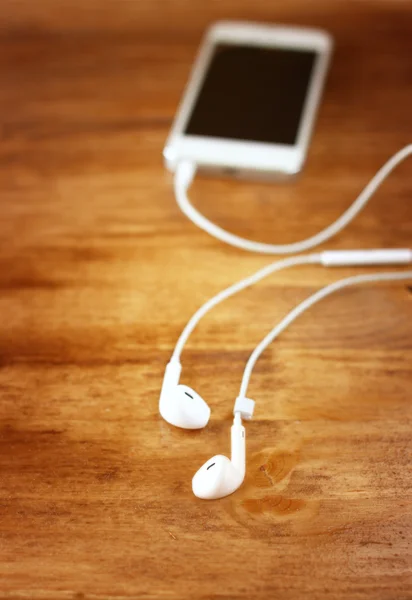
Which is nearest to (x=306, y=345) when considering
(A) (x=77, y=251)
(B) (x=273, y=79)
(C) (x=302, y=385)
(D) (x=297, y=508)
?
(C) (x=302, y=385)

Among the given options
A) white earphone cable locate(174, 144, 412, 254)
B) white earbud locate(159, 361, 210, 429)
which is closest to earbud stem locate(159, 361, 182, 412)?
white earbud locate(159, 361, 210, 429)

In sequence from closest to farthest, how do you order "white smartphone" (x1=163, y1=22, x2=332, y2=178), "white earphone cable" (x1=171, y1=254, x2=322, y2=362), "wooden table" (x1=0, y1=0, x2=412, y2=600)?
1. "wooden table" (x1=0, y1=0, x2=412, y2=600)
2. "white earphone cable" (x1=171, y1=254, x2=322, y2=362)
3. "white smartphone" (x1=163, y1=22, x2=332, y2=178)

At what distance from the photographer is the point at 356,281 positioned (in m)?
0.67

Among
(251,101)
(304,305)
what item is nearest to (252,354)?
(304,305)

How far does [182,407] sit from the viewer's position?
1.85ft

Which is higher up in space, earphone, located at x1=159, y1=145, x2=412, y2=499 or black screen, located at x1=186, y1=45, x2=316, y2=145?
black screen, located at x1=186, y1=45, x2=316, y2=145

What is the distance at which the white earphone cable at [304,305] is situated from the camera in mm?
613

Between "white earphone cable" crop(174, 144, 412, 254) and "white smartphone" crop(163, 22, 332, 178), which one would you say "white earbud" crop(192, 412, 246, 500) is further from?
"white smartphone" crop(163, 22, 332, 178)

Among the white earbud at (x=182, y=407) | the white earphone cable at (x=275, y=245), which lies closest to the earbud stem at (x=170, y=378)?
the white earbud at (x=182, y=407)

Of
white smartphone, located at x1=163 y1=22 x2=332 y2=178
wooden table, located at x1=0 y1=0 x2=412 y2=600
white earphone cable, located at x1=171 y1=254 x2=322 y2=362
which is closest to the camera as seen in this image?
wooden table, located at x1=0 y1=0 x2=412 y2=600

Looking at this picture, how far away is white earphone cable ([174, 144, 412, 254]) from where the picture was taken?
2.31 feet

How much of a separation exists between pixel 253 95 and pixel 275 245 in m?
0.21

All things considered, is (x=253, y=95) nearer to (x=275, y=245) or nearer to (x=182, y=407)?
(x=275, y=245)

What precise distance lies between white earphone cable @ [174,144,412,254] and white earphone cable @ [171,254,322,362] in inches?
0.6
